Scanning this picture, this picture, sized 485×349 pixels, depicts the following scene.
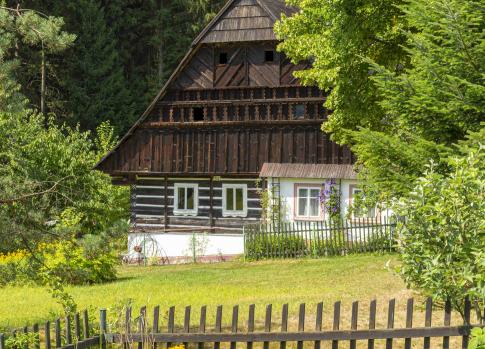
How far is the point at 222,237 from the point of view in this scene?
35406 mm

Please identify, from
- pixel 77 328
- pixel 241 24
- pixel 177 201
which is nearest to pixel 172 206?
pixel 177 201

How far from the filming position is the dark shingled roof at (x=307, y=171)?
33.2 metres

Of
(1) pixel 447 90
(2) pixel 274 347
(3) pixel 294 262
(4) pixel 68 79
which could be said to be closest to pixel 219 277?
(3) pixel 294 262

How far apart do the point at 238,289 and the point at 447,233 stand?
10.4 metres

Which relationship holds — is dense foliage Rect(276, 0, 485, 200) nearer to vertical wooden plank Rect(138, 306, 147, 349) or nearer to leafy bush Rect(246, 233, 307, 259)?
leafy bush Rect(246, 233, 307, 259)

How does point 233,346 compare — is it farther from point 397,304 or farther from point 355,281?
point 355,281

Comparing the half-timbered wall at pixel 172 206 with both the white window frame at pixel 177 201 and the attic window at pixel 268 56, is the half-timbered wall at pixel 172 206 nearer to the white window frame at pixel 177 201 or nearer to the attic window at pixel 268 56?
the white window frame at pixel 177 201

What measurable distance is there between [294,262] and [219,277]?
412 centimetres

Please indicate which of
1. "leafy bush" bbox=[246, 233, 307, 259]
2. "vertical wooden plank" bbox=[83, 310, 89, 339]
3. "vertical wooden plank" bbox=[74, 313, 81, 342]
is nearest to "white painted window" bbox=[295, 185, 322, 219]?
"leafy bush" bbox=[246, 233, 307, 259]

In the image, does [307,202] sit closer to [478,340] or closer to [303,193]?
[303,193]

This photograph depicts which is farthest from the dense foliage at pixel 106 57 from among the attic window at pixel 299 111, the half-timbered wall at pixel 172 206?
the attic window at pixel 299 111

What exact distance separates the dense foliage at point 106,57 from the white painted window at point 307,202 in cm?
2130

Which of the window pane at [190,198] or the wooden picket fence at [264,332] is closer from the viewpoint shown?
the wooden picket fence at [264,332]

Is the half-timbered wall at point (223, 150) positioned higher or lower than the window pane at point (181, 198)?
higher
